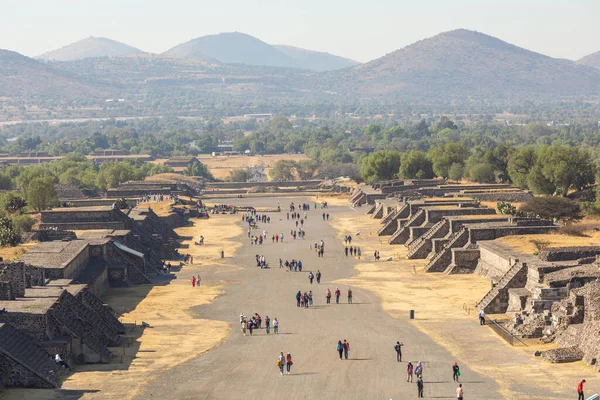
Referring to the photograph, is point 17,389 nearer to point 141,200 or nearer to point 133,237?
point 133,237

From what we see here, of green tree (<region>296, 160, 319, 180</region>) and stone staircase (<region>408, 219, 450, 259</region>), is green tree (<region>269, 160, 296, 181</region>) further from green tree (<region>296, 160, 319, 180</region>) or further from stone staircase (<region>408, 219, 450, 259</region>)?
stone staircase (<region>408, 219, 450, 259</region>)

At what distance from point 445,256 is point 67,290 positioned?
84.2 ft

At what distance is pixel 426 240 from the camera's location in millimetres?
69750

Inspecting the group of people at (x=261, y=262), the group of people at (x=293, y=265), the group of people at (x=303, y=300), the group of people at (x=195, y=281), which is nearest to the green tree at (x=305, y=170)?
the group of people at (x=261, y=262)

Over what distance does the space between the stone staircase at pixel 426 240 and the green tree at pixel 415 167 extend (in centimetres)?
4881

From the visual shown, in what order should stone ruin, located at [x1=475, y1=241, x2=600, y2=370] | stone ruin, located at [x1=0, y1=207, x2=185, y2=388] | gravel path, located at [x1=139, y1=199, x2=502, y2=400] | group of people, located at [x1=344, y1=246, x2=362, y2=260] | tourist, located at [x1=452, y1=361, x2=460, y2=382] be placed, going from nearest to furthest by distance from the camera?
gravel path, located at [x1=139, y1=199, x2=502, y2=400]
tourist, located at [x1=452, y1=361, x2=460, y2=382]
stone ruin, located at [x1=0, y1=207, x2=185, y2=388]
stone ruin, located at [x1=475, y1=241, x2=600, y2=370]
group of people, located at [x1=344, y1=246, x2=362, y2=260]

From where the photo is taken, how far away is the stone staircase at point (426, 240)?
69.8m

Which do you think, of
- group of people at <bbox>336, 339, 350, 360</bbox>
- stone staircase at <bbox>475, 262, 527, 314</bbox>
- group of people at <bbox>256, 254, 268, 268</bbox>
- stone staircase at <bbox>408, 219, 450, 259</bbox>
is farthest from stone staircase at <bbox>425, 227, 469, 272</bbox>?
group of people at <bbox>336, 339, 350, 360</bbox>

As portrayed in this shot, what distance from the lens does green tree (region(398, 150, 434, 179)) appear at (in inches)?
4806

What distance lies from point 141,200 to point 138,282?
45.6 m

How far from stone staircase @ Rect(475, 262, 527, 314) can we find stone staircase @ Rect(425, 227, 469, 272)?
41.1 ft

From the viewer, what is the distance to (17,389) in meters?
36.9

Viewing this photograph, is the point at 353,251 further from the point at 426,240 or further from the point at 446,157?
the point at 446,157

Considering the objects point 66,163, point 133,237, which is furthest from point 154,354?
point 66,163
